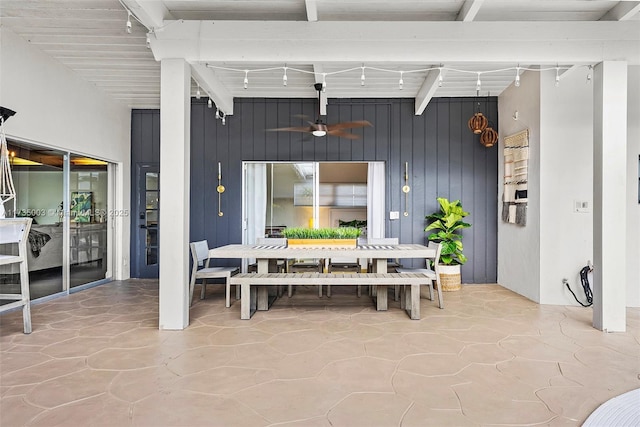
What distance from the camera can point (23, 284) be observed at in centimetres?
349

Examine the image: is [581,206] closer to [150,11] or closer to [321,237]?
[321,237]

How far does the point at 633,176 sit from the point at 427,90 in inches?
106

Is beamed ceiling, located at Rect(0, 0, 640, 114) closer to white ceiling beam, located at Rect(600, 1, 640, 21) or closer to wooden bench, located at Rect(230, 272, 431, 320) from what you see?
white ceiling beam, located at Rect(600, 1, 640, 21)

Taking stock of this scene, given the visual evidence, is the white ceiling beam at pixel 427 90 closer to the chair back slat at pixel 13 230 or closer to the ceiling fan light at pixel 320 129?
the ceiling fan light at pixel 320 129

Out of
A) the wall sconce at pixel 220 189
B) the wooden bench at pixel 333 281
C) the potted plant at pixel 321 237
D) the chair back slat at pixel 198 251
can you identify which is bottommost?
the wooden bench at pixel 333 281

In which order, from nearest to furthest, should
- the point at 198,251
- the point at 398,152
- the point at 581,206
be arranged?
1. the point at 581,206
2. the point at 198,251
3. the point at 398,152

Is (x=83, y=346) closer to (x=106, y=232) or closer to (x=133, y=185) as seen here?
(x=106, y=232)

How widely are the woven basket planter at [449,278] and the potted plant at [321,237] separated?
190 centimetres

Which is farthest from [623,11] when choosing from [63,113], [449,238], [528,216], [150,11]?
[63,113]

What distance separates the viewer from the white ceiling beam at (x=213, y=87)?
14.1 ft

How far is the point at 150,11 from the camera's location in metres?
3.42

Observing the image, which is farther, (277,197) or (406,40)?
(277,197)

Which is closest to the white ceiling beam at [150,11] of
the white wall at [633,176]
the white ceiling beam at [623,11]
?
the white ceiling beam at [623,11]

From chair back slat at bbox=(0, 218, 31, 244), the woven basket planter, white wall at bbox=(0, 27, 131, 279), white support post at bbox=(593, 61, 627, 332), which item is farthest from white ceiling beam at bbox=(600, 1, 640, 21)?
white wall at bbox=(0, 27, 131, 279)
